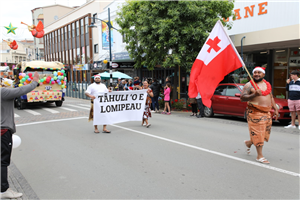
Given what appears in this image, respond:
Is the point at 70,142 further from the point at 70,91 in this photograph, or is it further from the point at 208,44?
the point at 70,91

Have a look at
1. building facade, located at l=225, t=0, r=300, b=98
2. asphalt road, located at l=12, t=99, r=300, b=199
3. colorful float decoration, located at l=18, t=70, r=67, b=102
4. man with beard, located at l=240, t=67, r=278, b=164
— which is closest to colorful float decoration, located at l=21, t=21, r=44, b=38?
colorful float decoration, located at l=18, t=70, r=67, b=102

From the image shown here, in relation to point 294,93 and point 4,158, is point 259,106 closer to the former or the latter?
point 4,158

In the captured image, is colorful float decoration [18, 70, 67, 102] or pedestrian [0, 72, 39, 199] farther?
colorful float decoration [18, 70, 67, 102]

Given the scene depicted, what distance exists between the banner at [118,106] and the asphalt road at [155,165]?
1.54 feet

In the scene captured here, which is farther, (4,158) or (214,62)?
(214,62)

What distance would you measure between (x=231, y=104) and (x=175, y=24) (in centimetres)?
496

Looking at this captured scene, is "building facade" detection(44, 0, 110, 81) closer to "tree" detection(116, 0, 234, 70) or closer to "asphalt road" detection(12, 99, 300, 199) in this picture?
"tree" detection(116, 0, 234, 70)

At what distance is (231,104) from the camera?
1083cm

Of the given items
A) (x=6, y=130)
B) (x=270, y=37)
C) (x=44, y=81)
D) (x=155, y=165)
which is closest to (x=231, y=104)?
(x=270, y=37)

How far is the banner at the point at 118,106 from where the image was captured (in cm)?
823

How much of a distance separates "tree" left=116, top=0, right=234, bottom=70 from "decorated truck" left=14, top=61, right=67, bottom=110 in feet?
18.8

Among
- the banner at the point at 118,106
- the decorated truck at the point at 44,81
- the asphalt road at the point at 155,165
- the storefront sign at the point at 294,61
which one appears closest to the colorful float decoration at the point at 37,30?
the decorated truck at the point at 44,81

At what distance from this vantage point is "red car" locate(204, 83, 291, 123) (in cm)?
964

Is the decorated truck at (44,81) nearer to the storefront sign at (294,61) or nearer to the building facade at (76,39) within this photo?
the storefront sign at (294,61)
